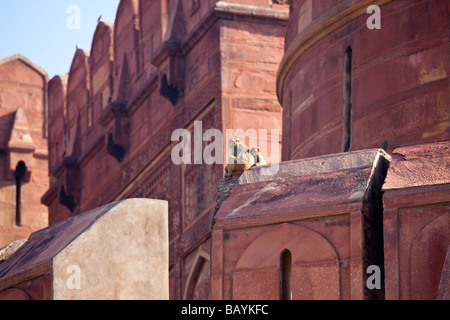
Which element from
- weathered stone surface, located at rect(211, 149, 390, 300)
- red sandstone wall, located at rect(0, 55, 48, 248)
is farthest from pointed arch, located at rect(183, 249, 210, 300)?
red sandstone wall, located at rect(0, 55, 48, 248)

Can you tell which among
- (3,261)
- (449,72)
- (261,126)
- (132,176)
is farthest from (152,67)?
(3,261)

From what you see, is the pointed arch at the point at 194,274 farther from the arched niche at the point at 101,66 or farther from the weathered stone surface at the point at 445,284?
the weathered stone surface at the point at 445,284

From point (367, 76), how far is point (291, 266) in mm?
5553

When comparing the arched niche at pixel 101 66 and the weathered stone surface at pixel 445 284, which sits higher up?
the arched niche at pixel 101 66

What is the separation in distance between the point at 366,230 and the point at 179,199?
11021 mm

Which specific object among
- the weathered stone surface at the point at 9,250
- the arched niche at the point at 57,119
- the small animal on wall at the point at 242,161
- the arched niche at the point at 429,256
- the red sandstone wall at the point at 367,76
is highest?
the arched niche at the point at 57,119

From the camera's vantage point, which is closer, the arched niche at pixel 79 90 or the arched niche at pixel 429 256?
the arched niche at pixel 429 256

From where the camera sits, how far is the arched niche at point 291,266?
13516 mm

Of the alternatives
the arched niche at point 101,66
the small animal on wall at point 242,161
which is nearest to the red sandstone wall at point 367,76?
the small animal on wall at point 242,161

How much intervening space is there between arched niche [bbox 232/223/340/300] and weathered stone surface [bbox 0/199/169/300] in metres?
1.04

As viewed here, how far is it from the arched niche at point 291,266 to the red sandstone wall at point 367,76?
403cm

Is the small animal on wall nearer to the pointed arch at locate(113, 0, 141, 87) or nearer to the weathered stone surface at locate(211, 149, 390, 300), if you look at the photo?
the weathered stone surface at locate(211, 149, 390, 300)

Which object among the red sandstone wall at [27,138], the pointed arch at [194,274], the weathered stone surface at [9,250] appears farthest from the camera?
the red sandstone wall at [27,138]
